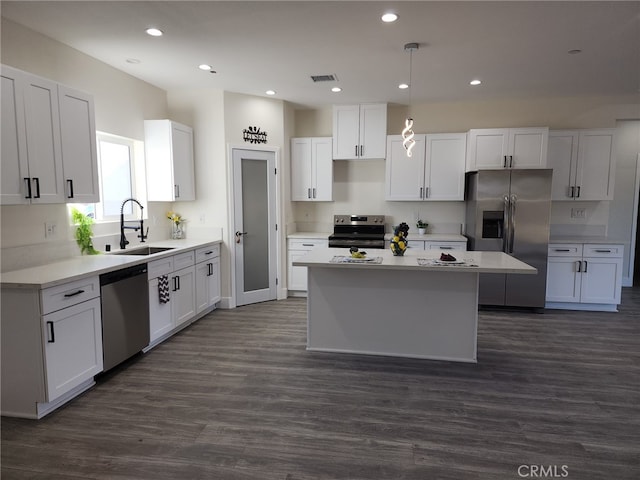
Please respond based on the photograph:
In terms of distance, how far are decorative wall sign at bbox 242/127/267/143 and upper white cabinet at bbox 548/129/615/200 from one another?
3.89m

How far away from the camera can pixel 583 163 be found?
5098mm

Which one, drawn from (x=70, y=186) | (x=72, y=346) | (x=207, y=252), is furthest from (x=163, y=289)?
(x=70, y=186)

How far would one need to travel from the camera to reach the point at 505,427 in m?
2.49

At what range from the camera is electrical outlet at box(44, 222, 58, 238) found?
329 cm

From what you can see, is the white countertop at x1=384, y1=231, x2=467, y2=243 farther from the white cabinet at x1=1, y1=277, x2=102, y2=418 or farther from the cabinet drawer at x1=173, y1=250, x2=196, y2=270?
the white cabinet at x1=1, y1=277, x2=102, y2=418

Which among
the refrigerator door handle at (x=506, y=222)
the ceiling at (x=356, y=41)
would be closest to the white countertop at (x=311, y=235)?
the ceiling at (x=356, y=41)

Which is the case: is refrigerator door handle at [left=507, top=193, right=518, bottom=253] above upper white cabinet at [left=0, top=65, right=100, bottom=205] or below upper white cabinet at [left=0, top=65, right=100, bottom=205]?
below

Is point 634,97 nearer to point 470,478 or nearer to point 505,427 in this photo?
point 505,427

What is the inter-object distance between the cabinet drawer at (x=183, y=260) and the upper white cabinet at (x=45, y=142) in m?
1.05

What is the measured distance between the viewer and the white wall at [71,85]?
2.98 metres

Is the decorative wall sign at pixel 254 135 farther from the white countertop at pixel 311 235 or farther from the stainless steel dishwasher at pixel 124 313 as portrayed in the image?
the stainless steel dishwasher at pixel 124 313

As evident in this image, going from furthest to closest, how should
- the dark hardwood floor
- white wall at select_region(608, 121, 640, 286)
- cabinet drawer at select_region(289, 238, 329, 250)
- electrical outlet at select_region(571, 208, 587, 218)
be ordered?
white wall at select_region(608, 121, 640, 286) < cabinet drawer at select_region(289, 238, 329, 250) < electrical outlet at select_region(571, 208, 587, 218) < the dark hardwood floor

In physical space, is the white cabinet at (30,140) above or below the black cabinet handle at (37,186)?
above

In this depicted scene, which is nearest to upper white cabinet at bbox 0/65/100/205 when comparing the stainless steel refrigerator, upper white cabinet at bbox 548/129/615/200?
the stainless steel refrigerator
